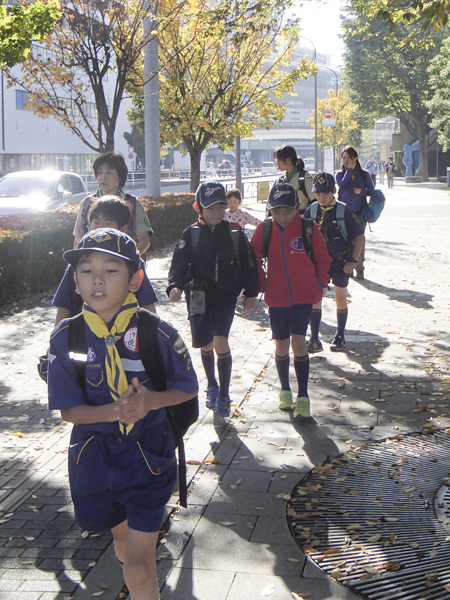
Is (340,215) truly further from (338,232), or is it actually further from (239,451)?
(239,451)

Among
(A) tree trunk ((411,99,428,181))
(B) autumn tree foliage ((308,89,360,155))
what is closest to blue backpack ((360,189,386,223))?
(A) tree trunk ((411,99,428,181))

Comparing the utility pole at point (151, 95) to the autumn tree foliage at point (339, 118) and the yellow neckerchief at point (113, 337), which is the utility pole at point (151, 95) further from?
the autumn tree foliage at point (339, 118)

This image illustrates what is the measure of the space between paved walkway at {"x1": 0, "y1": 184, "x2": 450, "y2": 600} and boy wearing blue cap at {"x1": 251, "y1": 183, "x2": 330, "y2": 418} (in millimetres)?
571

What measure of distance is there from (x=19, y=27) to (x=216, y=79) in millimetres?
10954

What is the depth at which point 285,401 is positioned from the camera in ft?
19.2

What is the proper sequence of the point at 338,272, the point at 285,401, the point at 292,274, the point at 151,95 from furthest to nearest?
the point at 151,95 → the point at 338,272 → the point at 285,401 → the point at 292,274

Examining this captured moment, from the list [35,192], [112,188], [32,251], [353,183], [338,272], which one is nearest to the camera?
[112,188]

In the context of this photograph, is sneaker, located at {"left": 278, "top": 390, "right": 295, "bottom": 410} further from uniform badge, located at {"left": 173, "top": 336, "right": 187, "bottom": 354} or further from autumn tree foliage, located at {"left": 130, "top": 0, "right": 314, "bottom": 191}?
autumn tree foliage, located at {"left": 130, "top": 0, "right": 314, "bottom": 191}

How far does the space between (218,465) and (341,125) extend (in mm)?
71359

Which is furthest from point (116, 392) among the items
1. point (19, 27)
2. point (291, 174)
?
point (19, 27)

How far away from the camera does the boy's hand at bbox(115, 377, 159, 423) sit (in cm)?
254

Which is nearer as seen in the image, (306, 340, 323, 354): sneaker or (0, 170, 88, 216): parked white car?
(306, 340, 323, 354): sneaker

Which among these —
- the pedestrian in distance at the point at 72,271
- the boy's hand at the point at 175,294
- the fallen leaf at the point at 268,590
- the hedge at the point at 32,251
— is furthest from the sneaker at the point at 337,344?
the hedge at the point at 32,251

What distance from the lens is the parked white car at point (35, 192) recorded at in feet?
55.1
